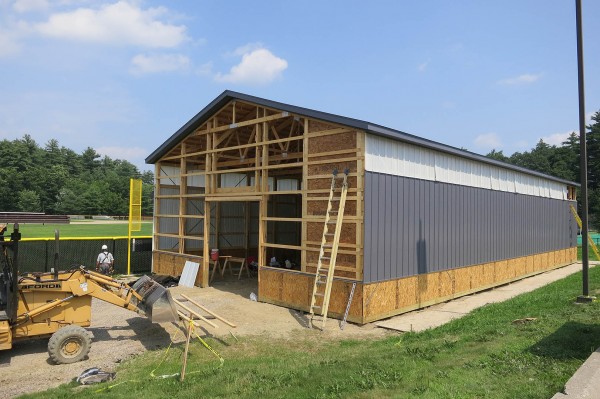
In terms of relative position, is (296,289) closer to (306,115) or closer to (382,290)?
(382,290)

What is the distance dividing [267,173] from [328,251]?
4483mm

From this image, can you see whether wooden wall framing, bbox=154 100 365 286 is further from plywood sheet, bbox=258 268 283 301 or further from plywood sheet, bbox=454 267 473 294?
plywood sheet, bbox=454 267 473 294

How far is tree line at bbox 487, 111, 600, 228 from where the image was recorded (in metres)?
70.3

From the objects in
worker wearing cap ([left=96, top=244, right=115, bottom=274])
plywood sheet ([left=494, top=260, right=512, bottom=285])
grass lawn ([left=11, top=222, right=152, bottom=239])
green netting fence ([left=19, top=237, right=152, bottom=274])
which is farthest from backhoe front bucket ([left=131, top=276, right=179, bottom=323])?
grass lawn ([left=11, top=222, right=152, bottom=239])

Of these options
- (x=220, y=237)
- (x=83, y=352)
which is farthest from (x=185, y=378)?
(x=220, y=237)

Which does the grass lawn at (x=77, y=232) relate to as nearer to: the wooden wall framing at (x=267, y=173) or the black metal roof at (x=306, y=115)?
the wooden wall framing at (x=267, y=173)

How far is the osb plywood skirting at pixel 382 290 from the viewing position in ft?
38.9

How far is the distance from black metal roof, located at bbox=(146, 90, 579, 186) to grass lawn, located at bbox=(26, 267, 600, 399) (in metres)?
5.50

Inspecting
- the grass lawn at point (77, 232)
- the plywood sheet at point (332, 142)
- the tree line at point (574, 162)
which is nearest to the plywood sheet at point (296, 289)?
the plywood sheet at point (332, 142)

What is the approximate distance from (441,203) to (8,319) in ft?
41.1

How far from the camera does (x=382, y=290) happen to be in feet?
40.2

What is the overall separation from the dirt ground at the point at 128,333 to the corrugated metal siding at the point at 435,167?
4.70 meters

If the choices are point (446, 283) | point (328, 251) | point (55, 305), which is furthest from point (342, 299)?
point (55, 305)

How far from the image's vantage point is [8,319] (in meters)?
8.37
